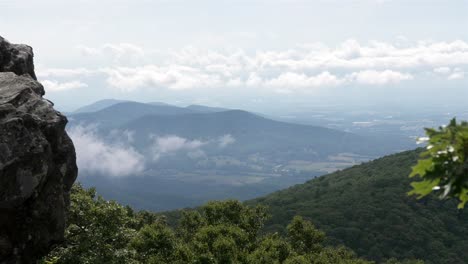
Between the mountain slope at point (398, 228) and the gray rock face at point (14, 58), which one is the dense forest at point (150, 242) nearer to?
the gray rock face at point (14, 58)

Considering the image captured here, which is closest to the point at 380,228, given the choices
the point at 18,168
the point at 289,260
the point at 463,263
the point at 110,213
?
the point at 463,263

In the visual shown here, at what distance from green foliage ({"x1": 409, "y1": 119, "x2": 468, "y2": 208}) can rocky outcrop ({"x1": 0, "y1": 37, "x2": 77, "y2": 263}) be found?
908 inches

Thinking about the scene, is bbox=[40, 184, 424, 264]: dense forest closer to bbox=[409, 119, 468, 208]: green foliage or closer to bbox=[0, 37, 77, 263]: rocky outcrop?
bbox=[0, 37, 77, 263]: rocky outcrop

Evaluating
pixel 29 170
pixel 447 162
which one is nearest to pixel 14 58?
pixel 29 170

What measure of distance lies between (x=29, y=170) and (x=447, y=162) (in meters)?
24.0

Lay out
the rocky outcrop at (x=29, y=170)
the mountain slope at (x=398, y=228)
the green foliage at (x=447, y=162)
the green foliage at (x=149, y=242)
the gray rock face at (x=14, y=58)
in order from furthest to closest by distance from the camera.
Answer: the mountain slope at (x=398, y=228), the gray rock face at (x=14, y=58), the green foliage at (x=149, y=242), the rocky outcrop at (x=29, y=170), the green foliage at (x=447, y=162)

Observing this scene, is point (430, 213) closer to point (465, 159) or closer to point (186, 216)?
Result: point (186, 216)

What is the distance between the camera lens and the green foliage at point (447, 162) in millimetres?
8164

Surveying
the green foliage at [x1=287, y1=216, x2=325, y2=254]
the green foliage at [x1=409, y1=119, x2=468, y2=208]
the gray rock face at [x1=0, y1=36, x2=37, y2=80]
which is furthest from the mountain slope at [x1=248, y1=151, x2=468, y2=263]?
the green foliage at [x1=409, y1=119, x2=468, y2=208]

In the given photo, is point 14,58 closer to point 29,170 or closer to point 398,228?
point 29,170

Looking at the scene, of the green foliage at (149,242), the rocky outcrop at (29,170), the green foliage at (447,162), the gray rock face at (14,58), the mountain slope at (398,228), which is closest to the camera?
the green foliage at (447,162)

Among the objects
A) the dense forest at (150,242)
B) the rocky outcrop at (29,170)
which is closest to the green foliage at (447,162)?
the rocky outcrop at (29,170)

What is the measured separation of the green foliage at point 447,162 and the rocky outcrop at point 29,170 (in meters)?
23.1

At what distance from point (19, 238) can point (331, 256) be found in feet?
125
